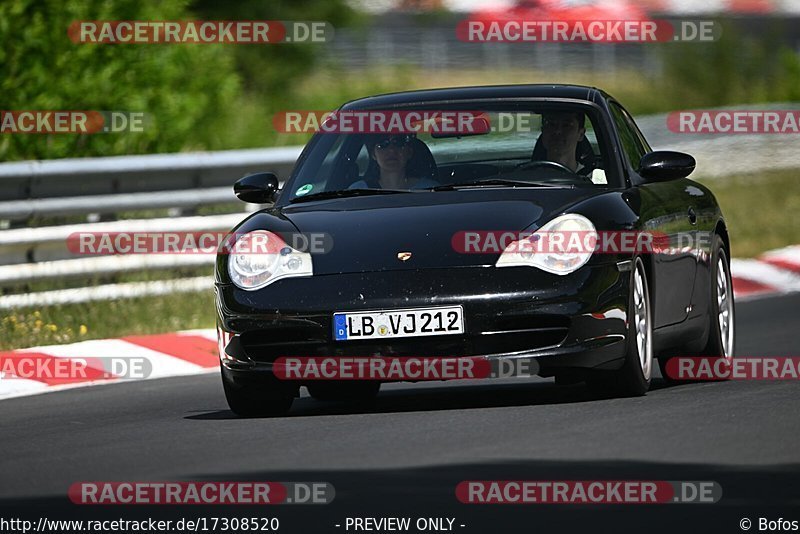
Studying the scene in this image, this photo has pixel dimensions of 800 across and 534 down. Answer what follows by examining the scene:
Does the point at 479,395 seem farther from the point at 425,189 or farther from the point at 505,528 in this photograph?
the point at 505,528

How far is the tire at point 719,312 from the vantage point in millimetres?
10125

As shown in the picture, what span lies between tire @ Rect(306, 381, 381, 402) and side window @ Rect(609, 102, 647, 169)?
171 cm

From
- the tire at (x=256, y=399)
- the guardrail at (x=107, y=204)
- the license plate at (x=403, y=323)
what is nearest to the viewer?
the license plate at (x=403, y=323)

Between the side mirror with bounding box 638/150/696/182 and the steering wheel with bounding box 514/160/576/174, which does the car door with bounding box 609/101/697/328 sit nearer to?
the side mirror with bounding box 638/150/696/182

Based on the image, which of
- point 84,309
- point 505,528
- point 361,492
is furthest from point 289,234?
point 84,309

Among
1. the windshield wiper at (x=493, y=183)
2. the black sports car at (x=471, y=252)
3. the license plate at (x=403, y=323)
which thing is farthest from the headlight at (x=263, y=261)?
the windshield wiper at (x=493, y=183)

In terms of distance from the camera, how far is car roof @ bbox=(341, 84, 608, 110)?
9656 millimetres

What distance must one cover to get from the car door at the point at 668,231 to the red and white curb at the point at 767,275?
6233 mm

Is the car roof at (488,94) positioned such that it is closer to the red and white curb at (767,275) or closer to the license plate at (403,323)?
→ the license plate at (403,323)

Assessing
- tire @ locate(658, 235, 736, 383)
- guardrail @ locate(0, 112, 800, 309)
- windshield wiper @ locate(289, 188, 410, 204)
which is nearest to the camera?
windshield wiper @ locate(289, 188, 410, 204)

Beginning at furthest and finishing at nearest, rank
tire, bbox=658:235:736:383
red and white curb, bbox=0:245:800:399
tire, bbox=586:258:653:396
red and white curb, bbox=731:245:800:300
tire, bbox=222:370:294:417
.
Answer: red and white curb, bbox=731:245:800:300
red and white curb, bbox=0:245:800:399
tire, bbox=658:235:736:383
tire, bbox=222:370:294:417
tire, bbox=586:258:653:396

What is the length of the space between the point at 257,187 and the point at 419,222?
1.37 m

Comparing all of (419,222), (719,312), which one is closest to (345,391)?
(419,222)

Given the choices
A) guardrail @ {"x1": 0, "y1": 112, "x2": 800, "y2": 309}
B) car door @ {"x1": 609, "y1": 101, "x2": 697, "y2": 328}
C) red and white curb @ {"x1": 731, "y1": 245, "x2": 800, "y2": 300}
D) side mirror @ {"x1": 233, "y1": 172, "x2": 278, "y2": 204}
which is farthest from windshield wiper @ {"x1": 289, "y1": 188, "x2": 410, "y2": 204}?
red and white curb @ {"x1": 731, "y1": 245, "x2": 800, "y2": 300}
